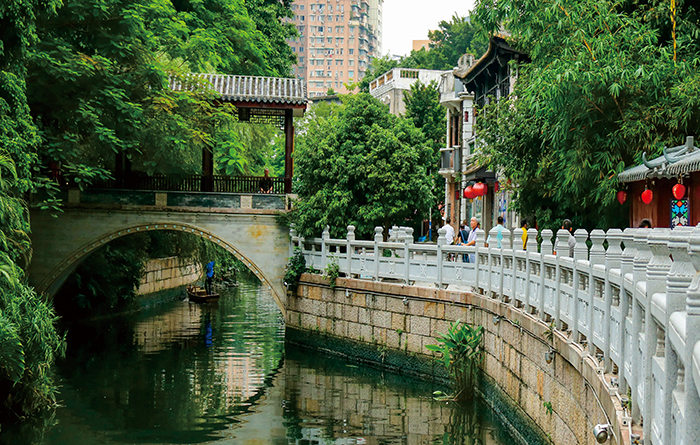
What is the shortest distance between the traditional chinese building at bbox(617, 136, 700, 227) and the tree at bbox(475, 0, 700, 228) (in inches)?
20.1

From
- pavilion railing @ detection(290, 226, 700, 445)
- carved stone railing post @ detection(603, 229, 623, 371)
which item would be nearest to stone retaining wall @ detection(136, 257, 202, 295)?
pavilion railing @ detection(290, 226, 700, 445)

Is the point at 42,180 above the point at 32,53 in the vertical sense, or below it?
below

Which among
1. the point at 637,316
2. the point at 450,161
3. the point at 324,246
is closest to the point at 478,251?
the point at 324,246

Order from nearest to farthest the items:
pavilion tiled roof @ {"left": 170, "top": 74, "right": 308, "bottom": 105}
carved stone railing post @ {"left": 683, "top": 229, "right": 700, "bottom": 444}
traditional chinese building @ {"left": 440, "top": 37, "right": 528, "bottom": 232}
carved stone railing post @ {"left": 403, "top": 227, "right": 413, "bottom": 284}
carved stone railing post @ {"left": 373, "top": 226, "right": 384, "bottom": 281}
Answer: carved stone railing post @ {"left": 683, "top": 229, "right": 700, "bottom": 444}
carved stone railing post @ {"left": 403, "top": 227, "right": 413, "bottom": 284}
carved stone railing post @ {"left": 373, "top": 226, "right": 384, "bottom": 281}
pavilion tiled roof @ {"left": 170, "top": 74, "right": 308, "bottom": 105}
traditional chinese building @ {"left": 440, "top": 37, "right": 528, "bottom": 232}

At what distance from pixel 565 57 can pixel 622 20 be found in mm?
1434

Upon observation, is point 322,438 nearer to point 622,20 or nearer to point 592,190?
point 592,190

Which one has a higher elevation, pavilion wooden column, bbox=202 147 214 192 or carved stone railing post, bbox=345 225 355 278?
pavilion wooden column, bbox=202 147 214 192

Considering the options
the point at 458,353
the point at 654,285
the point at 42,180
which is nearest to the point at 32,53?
the point at 42,180

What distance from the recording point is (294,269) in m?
20.0

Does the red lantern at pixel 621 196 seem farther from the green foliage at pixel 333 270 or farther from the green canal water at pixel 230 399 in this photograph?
the green foliage at pixel 333 270

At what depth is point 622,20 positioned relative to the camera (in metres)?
14.0

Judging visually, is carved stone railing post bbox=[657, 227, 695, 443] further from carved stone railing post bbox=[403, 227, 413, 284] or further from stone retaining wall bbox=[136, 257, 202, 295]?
stone retaining wall bbox=[136, 257, 202, 295]

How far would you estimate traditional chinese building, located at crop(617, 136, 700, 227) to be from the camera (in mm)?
11492

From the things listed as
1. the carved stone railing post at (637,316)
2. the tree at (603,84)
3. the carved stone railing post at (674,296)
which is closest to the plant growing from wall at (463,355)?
the tree at (603,84)
